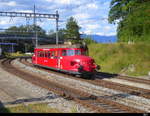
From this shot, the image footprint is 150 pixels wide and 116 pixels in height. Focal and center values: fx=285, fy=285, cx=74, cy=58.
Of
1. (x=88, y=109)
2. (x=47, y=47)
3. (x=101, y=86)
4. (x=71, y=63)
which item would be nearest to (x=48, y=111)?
(x=88, y=109)

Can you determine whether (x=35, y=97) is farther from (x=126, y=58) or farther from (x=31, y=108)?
(x=126, y=58)

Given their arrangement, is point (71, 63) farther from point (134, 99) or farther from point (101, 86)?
point (134, 99)

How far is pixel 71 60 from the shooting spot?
2117 centimetres

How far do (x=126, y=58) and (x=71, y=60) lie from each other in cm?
931

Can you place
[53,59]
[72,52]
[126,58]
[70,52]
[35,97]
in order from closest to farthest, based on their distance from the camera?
[35,97] → [72,52] → [70,52] → [53,59] → [126,58]

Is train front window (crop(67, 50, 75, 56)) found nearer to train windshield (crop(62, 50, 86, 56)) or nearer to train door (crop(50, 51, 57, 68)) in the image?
train windshield (crop(62, 50, 86, 56))

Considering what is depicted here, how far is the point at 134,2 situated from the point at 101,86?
62.8 ft

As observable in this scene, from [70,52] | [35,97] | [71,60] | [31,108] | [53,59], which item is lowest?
[35,97]

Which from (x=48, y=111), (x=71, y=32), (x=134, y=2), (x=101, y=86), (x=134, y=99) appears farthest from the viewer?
(x=71, y=32)

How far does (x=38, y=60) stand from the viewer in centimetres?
2995

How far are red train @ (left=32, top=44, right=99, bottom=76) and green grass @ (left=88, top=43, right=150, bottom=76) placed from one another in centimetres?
567

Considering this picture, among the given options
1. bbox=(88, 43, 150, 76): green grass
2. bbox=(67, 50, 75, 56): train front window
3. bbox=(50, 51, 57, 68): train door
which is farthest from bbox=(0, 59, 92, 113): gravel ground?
bbox=(88, 43, 150, 76): green grass

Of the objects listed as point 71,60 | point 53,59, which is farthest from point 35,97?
point 53,59

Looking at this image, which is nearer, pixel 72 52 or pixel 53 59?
pixel 72 52
